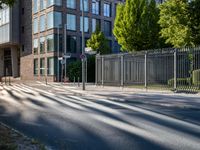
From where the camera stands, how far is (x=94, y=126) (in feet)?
33.9

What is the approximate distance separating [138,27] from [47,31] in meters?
19.8

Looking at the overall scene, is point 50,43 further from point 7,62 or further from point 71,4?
point 7,62

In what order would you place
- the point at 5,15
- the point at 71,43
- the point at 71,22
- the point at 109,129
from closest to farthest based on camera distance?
1. the point at 109,129
2. the point at 71,43
3. the point at 71,22
4. the point at 5,15

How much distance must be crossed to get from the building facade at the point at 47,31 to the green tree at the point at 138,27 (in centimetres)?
1486

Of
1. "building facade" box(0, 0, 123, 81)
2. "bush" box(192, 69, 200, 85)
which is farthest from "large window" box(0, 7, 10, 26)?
"bush" box(192, 69, 200, 85)

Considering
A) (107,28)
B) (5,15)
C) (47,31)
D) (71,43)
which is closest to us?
(71,43)

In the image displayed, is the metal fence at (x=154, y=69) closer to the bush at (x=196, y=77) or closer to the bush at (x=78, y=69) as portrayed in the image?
the bush at (x=196, y=77)

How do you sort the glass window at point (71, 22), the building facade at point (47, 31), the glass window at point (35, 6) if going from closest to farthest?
1. the building facade at point (47, 31)
2. the glass window at point (71, 22)
3. the glass window at point (35, 6)

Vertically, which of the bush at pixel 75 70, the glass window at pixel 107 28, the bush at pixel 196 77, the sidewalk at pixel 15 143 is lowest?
the sidewalk at pixel 15 143

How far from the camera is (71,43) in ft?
170

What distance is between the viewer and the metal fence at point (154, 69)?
22.7 meters

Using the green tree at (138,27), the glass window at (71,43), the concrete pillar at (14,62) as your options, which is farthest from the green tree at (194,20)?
the concrete pillar at (14,62)

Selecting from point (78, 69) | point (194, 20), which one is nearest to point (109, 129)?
point (194, 20)

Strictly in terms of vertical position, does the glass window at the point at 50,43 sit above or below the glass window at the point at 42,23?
below
